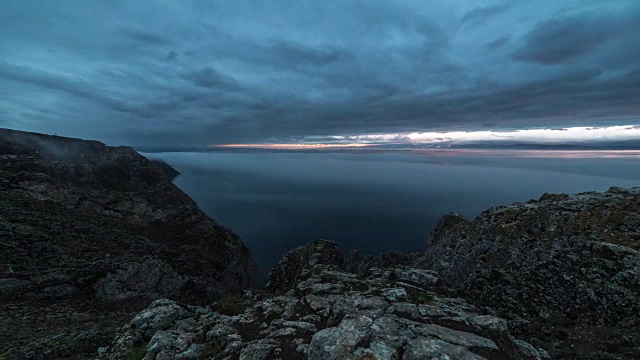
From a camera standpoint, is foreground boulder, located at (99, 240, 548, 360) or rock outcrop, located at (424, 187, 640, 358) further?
rock outcrop, located at (424, 187, 640, 358)

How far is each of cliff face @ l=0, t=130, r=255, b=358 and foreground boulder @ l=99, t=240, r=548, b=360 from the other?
8.83 meters

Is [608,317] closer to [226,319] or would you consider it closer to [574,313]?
[574,313]

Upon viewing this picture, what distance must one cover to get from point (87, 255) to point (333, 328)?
47407 millimetres

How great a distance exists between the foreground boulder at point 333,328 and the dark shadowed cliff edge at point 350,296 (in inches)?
3.5

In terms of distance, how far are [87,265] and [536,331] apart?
5104 cm

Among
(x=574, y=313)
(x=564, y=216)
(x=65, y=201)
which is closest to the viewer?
(x=574, y=313)

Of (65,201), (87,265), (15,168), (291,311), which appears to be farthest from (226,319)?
(15,168)

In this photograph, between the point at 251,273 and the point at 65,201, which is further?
the point at 251,273

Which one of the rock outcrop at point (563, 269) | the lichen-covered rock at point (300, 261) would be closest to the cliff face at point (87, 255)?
the lichen-covered rock at point (300, 261)

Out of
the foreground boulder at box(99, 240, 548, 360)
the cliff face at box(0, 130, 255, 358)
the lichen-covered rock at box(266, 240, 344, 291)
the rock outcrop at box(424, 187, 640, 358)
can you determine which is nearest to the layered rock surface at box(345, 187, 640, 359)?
the rock outcrop at box(424, 187, 640, 358)

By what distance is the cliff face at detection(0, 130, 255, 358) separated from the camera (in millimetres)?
26797

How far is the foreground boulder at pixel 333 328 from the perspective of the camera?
1238cm

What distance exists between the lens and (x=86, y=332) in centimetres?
2148

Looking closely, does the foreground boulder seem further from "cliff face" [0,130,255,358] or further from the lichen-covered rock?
the lichen-covered rock
